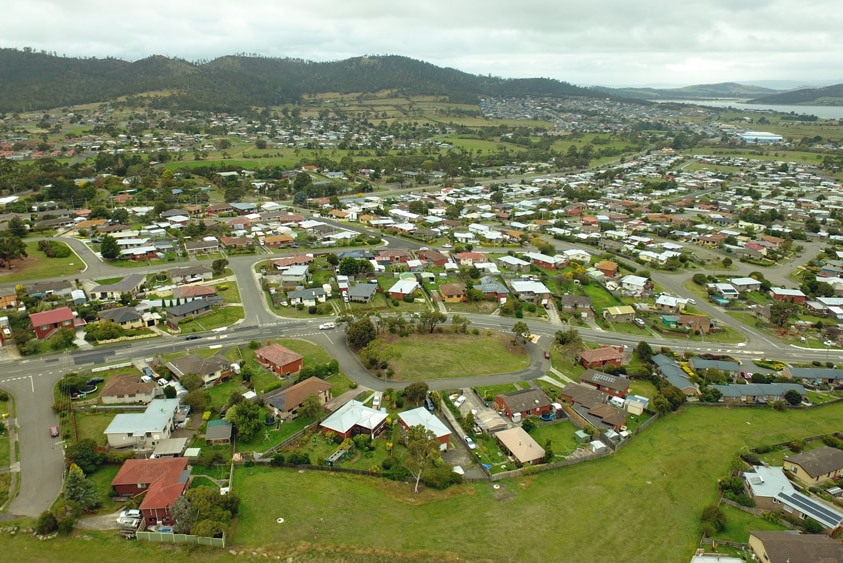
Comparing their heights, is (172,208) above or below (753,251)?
above

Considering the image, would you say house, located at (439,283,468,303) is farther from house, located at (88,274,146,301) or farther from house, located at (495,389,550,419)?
house, located at (88,274,146,301)

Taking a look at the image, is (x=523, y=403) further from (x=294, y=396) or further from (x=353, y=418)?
(x=294, y=396)

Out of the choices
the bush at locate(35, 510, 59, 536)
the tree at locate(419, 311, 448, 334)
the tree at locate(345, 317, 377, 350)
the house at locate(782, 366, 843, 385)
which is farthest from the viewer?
the tree at locate(419, 311, 448, 334)

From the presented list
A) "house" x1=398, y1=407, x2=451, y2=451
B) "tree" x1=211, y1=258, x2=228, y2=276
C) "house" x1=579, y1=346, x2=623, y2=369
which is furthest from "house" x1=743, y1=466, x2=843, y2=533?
"tree" x1=211, y1=258, x2=228, y2=276

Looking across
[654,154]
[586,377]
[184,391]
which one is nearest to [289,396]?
[184,391]

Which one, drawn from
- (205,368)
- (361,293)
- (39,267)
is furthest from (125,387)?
(39,267)

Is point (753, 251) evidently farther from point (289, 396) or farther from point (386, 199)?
point (289, 396)
